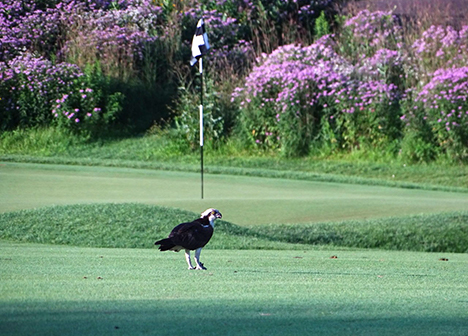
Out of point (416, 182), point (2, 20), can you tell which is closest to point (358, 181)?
point (416, 182)

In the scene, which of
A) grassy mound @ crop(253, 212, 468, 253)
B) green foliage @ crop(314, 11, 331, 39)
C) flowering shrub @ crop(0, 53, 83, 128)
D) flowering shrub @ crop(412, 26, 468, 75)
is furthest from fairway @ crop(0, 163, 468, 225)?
green foliage @ crop(314, 11, 331, 39)

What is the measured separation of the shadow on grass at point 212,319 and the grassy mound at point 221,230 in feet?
18.9

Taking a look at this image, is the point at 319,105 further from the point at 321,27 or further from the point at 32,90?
the point at 32,90

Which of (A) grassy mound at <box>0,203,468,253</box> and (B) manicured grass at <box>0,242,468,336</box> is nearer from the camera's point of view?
(B) manicured grass at <box>0,242,468,336</box>

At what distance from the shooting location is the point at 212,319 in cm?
437

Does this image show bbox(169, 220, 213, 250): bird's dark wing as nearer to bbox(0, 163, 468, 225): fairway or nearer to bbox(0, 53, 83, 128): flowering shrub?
bbox(0, 163, 468, 225): fairway

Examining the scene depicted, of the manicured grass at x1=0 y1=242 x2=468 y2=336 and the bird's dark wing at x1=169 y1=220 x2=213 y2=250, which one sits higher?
the bird's dark wing at x1=169 y1=220 x2=213 y2=250

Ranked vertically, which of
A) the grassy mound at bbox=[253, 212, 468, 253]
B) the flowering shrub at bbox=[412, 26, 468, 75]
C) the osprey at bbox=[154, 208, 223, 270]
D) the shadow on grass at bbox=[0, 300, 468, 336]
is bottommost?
the grassy mound at bbox=[253, 212, 468, 253]

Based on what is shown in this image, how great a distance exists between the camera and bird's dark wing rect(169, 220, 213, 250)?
19.6ft

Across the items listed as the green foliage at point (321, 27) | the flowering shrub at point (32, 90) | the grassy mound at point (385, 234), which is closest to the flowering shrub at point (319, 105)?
the green foliage at point (321, 27)

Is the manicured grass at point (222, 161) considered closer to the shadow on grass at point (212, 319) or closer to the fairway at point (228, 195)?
the fairway at point (228, 195)

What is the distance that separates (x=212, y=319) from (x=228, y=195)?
32.6 ft

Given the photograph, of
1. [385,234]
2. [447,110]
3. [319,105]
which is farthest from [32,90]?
[385,234]

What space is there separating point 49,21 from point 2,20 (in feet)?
4.79
